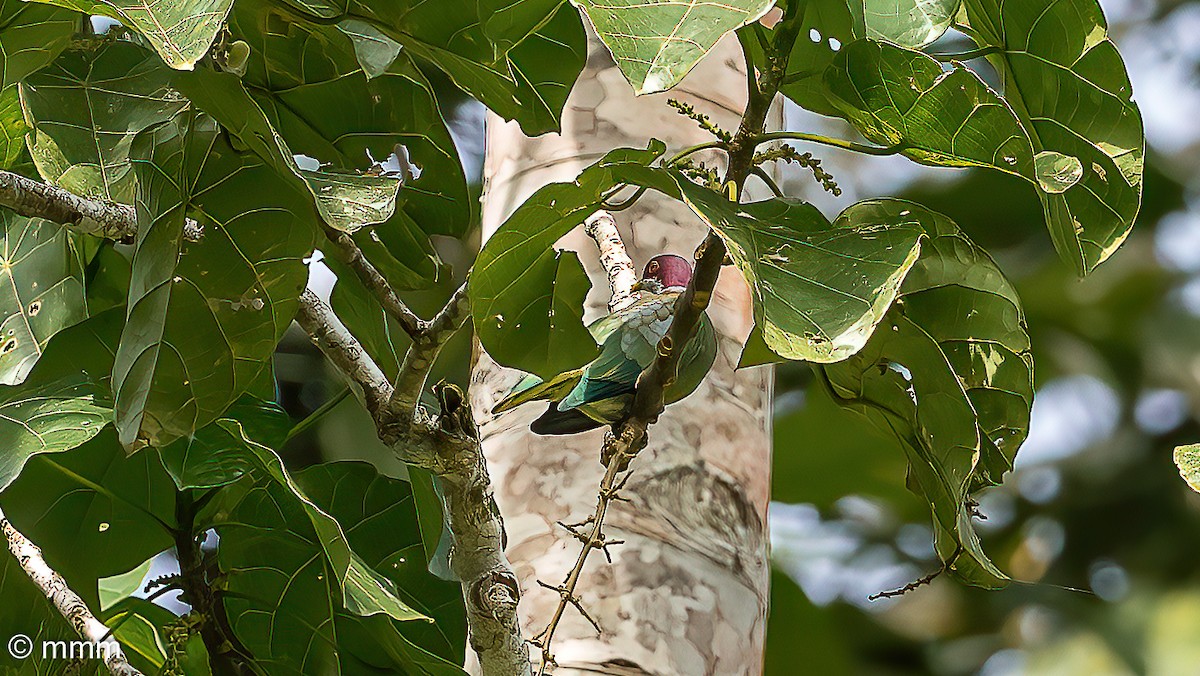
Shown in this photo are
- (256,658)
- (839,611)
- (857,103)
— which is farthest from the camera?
(839,611)

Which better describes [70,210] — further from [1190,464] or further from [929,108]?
[1190,464]

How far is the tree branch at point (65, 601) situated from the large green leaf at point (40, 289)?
0.11 m

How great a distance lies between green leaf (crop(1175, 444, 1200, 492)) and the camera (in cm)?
56

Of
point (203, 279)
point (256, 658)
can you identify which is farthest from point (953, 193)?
point (203, 279)

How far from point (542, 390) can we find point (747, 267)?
0.81ft

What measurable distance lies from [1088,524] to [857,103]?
1.91m

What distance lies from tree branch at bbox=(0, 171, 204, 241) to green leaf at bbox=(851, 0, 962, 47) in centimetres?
31

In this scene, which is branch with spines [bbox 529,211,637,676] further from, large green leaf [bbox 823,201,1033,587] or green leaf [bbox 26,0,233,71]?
green leaf [bbox 26,0,233,71]

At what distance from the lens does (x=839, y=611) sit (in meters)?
2.10

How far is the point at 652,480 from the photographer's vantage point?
812mm

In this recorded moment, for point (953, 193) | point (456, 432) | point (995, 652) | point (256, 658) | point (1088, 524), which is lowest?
point (995, 652)

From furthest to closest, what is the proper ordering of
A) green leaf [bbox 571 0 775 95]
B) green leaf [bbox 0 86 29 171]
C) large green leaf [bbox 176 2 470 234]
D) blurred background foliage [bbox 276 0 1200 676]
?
blurred background foliage [bbox 276 0 1200 676], green leaf [bbox 0 86 29 171], large green leaf [bbox 176 2 470 234], green leaf [bbox 571 0 775 95]

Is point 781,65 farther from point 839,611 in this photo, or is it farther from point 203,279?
point 839,611

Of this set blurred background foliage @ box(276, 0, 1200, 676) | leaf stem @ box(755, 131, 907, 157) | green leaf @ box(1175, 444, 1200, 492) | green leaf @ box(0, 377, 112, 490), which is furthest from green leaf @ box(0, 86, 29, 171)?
blurred background foliage @ box(276, 0, 1200, 676)
